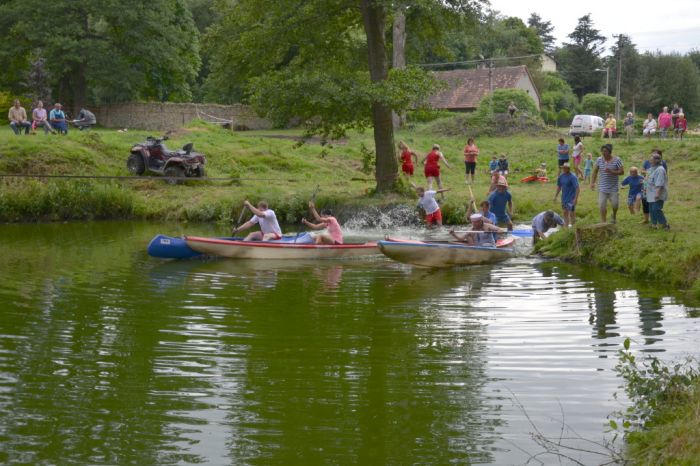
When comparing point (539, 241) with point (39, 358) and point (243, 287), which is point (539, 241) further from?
point (39, 358)

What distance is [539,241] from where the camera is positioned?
20.2 m

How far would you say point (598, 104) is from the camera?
66.9 meters

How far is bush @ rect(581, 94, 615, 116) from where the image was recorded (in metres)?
66.6

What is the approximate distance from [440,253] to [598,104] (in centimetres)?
5195

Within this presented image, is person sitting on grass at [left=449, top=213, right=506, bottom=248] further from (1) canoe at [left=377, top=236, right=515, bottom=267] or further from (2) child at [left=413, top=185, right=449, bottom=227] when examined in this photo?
(2) child at [left=413, top=185, right=449, bottom=227]

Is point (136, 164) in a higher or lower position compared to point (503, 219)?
higher

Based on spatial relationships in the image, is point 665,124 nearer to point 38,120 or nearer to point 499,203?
point 499,203

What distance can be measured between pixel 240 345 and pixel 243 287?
478cm

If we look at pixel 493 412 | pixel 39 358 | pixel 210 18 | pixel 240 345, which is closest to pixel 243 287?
pixel 240 345

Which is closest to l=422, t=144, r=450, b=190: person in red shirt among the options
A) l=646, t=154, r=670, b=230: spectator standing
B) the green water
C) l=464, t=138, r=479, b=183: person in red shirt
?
l=464, t=138, r=479, b=183: person in red shirt

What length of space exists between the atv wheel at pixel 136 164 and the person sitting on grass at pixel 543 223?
14.4m

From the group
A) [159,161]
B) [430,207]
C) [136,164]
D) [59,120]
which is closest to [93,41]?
[59,120]

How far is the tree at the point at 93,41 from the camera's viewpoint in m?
42.6

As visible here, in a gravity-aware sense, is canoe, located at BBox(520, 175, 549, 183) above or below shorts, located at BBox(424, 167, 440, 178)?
below
